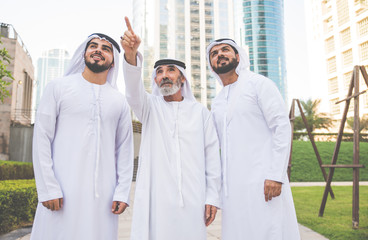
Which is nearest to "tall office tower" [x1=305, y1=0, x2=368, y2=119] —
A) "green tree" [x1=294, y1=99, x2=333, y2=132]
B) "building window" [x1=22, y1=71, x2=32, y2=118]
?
"green tree" [x1=294, y1=99, x2=333, y2=132]

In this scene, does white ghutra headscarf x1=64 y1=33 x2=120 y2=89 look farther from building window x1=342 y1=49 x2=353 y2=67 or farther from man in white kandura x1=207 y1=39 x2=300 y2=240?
building window x1=342 y1=49 x2=353 y2=67

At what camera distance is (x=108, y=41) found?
2402 millimetres

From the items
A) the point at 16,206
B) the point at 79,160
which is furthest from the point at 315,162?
the point at 79,160

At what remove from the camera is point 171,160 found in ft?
7.51

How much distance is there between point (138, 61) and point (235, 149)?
3.41ft

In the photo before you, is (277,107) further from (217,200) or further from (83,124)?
(83,124)

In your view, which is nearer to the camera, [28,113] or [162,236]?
[162,236]

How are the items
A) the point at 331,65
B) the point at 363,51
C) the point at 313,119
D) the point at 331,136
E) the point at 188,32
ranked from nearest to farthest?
the point at 331,136, the point at 313,119, the point at 363,51, the point at 331,65, the point at 188,32

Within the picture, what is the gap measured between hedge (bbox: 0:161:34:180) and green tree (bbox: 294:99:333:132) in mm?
27628

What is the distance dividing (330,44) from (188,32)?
2400 centimetres

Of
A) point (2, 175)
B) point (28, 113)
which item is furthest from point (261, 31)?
point (2, 175)

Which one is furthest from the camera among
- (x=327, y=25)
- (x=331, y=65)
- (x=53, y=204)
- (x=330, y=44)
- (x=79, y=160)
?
(x=327, y=25)

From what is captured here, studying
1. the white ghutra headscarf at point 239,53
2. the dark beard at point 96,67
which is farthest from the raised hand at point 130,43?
the white ghutra headscarf at point 239,53

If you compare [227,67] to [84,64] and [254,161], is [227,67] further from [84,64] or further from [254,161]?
[84,64]
